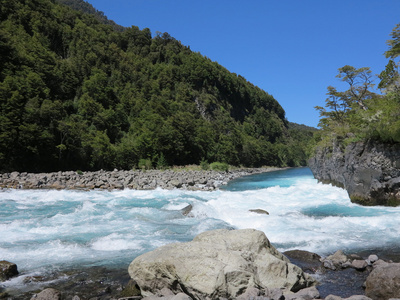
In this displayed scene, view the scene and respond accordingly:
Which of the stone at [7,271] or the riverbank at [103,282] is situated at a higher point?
the stone at [7,271]

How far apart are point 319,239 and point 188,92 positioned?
10117 cm

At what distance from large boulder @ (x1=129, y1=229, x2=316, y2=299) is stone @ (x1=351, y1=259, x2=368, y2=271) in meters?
1.62

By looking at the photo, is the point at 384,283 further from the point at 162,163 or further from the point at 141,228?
the point at 162,163

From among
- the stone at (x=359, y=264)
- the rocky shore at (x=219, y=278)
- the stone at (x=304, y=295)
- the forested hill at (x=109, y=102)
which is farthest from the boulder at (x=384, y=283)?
the forested hill at (x=109, y=102)

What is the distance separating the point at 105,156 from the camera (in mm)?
48156

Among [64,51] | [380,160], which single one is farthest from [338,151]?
[64,51]

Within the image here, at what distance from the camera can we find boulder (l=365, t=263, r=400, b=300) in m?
5.42

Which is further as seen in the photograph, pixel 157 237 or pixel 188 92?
pixel 188 92

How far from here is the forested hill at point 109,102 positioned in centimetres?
4244

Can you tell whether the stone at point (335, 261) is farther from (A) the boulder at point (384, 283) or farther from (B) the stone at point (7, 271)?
(B) the stone at point (7, 271)

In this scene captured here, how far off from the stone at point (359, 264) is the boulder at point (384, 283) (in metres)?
1.25

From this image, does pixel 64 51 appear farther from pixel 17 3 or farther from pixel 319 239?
pixel 319 239

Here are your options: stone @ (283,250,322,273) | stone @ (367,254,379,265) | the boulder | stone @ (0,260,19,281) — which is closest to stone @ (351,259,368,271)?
stone @ (367,254,379,265)

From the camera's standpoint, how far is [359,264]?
7.23 metres
